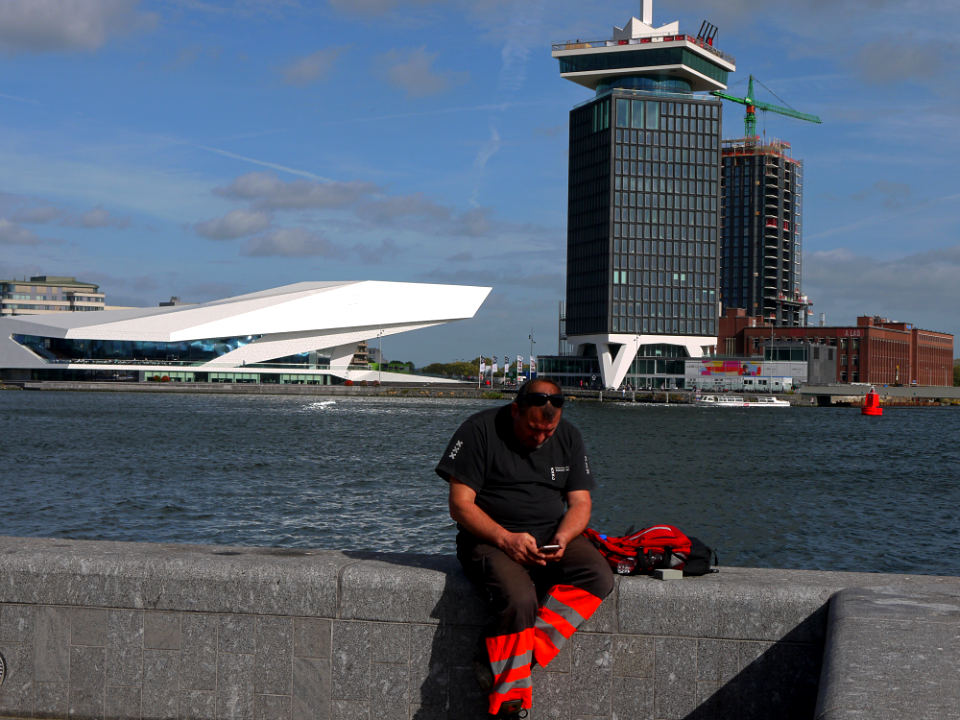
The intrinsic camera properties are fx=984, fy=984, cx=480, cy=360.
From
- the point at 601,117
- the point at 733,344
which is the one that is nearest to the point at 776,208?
the point at 733,344

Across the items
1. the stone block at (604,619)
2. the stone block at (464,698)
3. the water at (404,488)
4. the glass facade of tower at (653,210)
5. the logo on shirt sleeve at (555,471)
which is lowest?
the water at (404,488)

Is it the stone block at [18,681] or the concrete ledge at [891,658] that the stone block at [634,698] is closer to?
the concrete ledge at [891,658]

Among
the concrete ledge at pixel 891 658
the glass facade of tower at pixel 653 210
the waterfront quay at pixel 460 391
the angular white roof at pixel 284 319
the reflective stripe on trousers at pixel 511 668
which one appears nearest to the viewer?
the concrete ledge at pixel 891 658

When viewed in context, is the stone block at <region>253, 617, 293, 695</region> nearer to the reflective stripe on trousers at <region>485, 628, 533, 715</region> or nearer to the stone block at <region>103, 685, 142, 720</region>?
the stone block at <region>103, 685, 142, 720</region>

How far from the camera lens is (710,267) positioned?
106m

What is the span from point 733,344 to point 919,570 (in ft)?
333

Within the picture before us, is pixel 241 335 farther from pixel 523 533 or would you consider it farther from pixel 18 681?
pixel 523 533

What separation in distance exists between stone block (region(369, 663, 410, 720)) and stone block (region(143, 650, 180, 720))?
0.82 m

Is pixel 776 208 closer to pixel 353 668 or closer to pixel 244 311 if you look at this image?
pixel 244 311

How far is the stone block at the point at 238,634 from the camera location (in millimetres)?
4020

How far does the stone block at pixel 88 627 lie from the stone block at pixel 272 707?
70cm

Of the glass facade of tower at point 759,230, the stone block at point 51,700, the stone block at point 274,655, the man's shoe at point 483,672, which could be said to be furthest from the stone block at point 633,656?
the glass facade of tower at point 759,230

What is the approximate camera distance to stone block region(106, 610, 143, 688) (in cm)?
408

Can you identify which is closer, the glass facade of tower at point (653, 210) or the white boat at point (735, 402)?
the white boat at point (735, 402)
